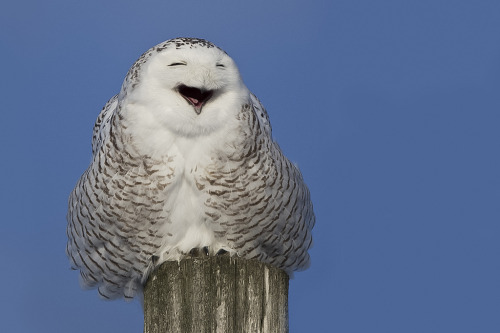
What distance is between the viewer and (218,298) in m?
3.22

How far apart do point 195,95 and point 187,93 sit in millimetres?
→ 42

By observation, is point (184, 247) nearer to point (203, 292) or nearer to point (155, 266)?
point (155, 266)

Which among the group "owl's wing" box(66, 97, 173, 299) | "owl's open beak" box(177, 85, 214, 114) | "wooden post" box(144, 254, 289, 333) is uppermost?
"owl's open beak" box(177, 85, 214, 114)

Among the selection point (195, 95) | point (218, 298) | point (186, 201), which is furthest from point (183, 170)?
point (218, 298)

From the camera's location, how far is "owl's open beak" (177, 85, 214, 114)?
4258 mm

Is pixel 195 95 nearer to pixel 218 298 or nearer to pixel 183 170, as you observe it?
pixel 183 170

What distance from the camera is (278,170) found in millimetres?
4605

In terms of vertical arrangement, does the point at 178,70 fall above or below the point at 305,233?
above

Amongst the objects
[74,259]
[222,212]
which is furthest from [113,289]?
[222,212]

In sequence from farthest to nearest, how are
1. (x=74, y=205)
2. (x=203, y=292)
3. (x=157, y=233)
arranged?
(x=74, y=205), (x=157, y=233), (x=203, y=292)

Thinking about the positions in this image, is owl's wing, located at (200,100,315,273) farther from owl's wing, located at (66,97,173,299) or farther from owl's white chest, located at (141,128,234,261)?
owl's wing, located at (66,97,173,299)

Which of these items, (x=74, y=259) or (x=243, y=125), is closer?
(x=243, y=125)

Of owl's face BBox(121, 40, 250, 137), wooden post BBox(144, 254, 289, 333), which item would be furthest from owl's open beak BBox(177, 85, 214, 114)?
wooden post BBox(144, 254, 289, 333)

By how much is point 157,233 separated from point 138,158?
0.45 metres
